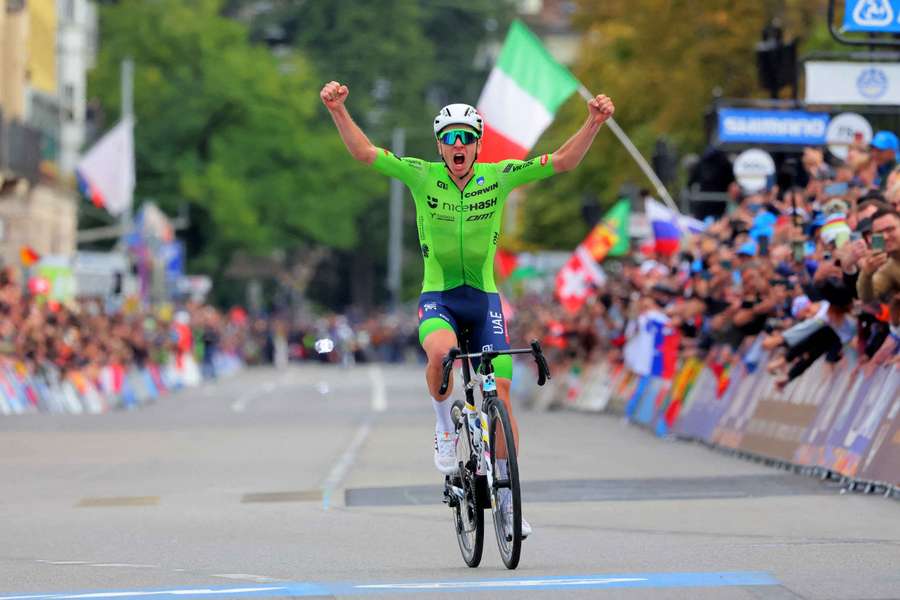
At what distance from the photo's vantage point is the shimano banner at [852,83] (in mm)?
22000

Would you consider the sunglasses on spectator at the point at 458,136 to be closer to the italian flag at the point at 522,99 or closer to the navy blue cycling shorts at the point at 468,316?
the navy blue cycling shorts at the point at 468,316

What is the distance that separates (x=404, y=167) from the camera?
11531mm

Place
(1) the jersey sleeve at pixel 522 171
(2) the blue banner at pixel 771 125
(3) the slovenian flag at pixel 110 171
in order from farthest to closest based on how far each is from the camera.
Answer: (3) the slovenian flag at pixel 110 171 → (2) the blue banner at pixel 771 125 → (1) the jersey sleeve at pixel 522 171

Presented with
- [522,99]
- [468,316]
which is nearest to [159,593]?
[468,316]

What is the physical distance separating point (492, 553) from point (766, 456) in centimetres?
742

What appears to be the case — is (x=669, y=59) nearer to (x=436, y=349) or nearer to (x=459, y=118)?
(x=459, y=118)

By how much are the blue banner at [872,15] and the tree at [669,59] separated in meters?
20.4

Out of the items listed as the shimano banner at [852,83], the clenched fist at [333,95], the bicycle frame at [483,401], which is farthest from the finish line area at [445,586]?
the shimano banner at [852,83]

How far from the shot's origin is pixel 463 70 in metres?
101

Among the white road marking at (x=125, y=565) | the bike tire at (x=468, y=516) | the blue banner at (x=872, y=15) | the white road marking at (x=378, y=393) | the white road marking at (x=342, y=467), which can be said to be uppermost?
the blue banner at (x=872, y=15)

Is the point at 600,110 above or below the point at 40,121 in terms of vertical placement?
below

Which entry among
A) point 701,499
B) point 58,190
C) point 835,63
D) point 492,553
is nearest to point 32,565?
point 492,553

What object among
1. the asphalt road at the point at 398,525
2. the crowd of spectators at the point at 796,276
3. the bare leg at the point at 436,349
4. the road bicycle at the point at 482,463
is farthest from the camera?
the crowd of spectators at the point at 796,276

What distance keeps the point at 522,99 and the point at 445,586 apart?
19.0 m
